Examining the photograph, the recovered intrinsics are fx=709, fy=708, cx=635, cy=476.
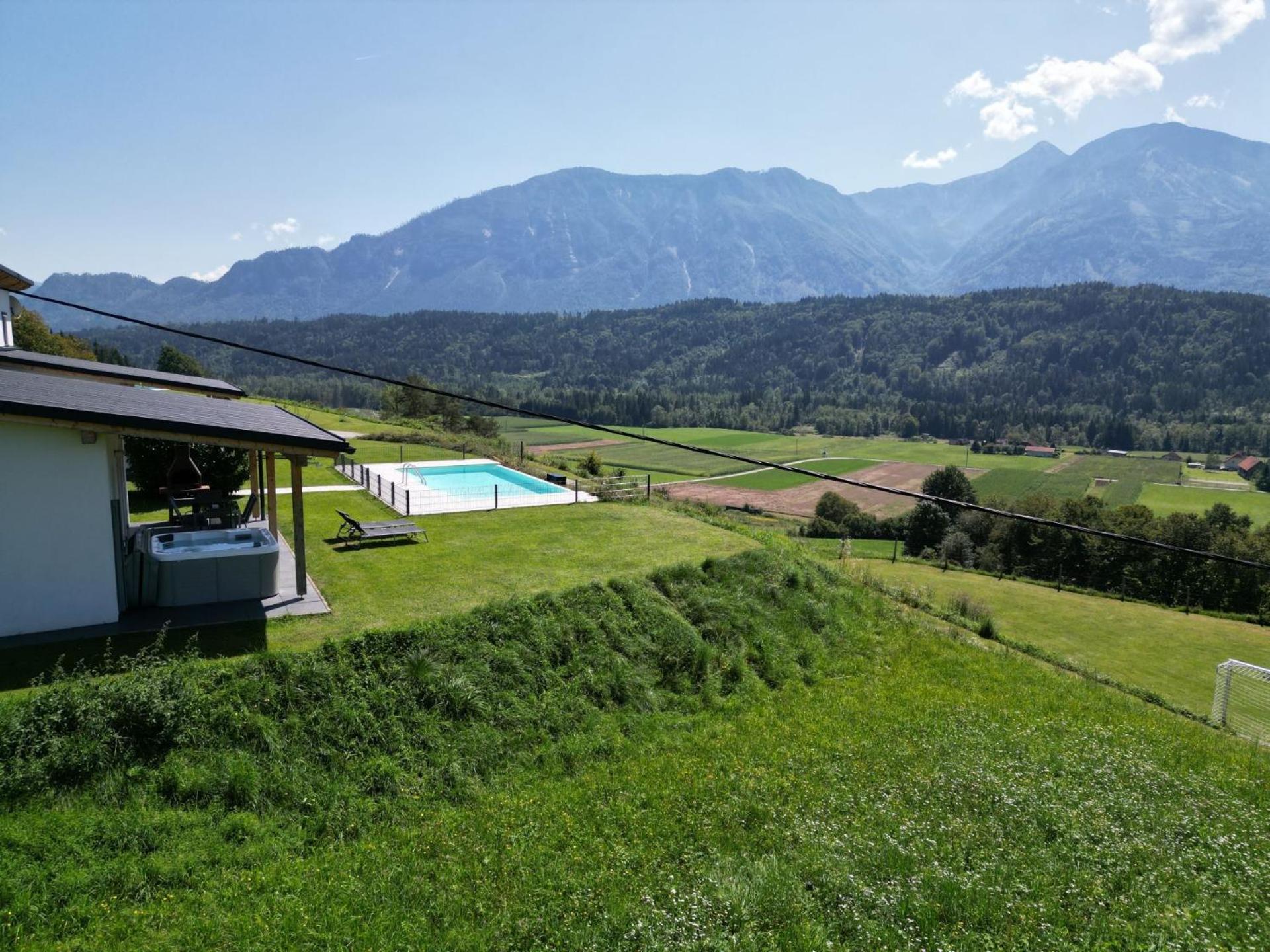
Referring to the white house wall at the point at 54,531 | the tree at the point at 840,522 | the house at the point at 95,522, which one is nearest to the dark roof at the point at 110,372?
the house at the point at 95,522

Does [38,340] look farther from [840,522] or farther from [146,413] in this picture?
[840,522]

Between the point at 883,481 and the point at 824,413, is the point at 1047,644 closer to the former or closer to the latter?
the point at 883,481

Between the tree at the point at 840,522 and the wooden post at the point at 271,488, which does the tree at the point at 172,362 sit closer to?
the wooden post at the point at 271,488

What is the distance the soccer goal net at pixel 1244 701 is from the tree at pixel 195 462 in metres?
24.3

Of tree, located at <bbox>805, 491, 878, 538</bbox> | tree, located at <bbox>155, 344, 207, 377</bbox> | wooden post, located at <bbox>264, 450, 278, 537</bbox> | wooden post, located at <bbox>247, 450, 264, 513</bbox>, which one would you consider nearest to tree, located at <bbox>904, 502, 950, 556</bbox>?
tree, located at <bbox>805, 491, 878, 538</bbox>

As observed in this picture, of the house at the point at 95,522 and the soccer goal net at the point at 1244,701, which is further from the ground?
the house at the point at 95,522

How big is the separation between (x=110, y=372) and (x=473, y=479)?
36.2 feet

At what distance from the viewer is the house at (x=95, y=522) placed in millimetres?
9164

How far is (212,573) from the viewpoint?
1084 cm

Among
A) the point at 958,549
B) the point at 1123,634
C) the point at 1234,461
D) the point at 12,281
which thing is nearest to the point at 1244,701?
the point at 1123,634

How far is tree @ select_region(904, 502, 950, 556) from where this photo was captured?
52594 mm

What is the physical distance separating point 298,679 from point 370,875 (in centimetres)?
308

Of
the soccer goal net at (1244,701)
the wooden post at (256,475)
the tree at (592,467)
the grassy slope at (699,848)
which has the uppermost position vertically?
the wooden post at (256,475)

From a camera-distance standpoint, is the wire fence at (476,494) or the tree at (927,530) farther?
the tree at (927,530)
